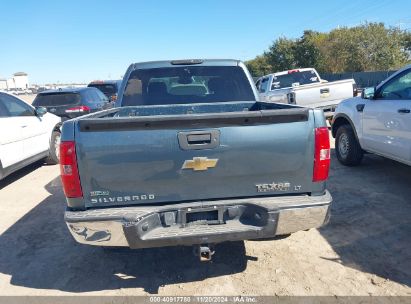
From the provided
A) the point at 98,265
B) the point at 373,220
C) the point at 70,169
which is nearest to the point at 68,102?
the point at 98,265

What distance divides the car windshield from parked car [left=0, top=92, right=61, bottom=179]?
7794mm

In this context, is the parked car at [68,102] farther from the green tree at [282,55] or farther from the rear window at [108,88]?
the green tree at [282,55]

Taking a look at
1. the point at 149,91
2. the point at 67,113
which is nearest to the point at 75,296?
the point at 149,91

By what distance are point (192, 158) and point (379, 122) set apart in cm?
382

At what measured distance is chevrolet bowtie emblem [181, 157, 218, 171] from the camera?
2.68 metres

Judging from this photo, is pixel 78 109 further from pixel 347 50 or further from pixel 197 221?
pixel 347 50

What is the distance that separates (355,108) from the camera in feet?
20.0

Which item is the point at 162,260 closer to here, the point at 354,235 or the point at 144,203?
the point at 144,203

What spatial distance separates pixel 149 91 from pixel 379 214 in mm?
3338

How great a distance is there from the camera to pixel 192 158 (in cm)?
268

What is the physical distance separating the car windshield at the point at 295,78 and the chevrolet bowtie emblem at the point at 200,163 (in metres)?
10.3

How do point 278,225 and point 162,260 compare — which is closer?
point 278,225

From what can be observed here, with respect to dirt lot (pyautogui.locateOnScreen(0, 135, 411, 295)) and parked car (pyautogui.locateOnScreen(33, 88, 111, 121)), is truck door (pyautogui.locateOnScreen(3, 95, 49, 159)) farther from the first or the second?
dirt lot (pyautogui.locateOnScreen(0, 135, 411, 295))

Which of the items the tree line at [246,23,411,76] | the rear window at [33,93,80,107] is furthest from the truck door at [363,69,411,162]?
the tree line at [246,23,411,76]
